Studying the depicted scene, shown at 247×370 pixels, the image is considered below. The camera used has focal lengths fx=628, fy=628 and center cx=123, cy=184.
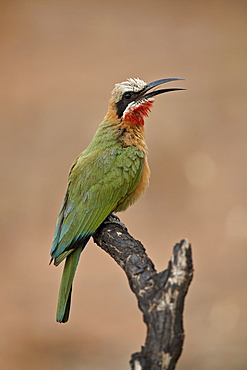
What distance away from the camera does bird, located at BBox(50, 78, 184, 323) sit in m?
2.07

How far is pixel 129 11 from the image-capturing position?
5695mm

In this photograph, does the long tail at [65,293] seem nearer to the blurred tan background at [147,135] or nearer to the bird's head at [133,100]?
the bird's head at [133,100]

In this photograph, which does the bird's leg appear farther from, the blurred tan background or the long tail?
the blurred tan background

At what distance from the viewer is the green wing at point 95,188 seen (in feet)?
6.93

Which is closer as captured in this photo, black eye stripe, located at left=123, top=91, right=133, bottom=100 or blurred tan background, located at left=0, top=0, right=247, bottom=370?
black eye stripe, located at left=123, top=91, right=133, bottom=100

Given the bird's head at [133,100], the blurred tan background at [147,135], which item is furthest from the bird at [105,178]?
the blurred tan background at [147,135]

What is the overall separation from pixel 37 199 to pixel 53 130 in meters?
0.62

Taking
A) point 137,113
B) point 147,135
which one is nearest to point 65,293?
point 137,113

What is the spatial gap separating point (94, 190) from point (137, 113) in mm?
363

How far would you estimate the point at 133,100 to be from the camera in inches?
92.0

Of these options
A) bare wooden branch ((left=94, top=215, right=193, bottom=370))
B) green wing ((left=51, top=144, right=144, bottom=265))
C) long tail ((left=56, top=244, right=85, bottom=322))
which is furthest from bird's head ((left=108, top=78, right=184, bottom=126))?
bare wooden branch ((left=94, top=215, right=193, bottom=370))

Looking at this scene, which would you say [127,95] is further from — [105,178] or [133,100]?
[105,178]

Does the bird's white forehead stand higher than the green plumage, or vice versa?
the bird's white forehead

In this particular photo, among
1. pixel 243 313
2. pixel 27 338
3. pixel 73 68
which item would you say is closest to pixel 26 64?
pixel 73 68
